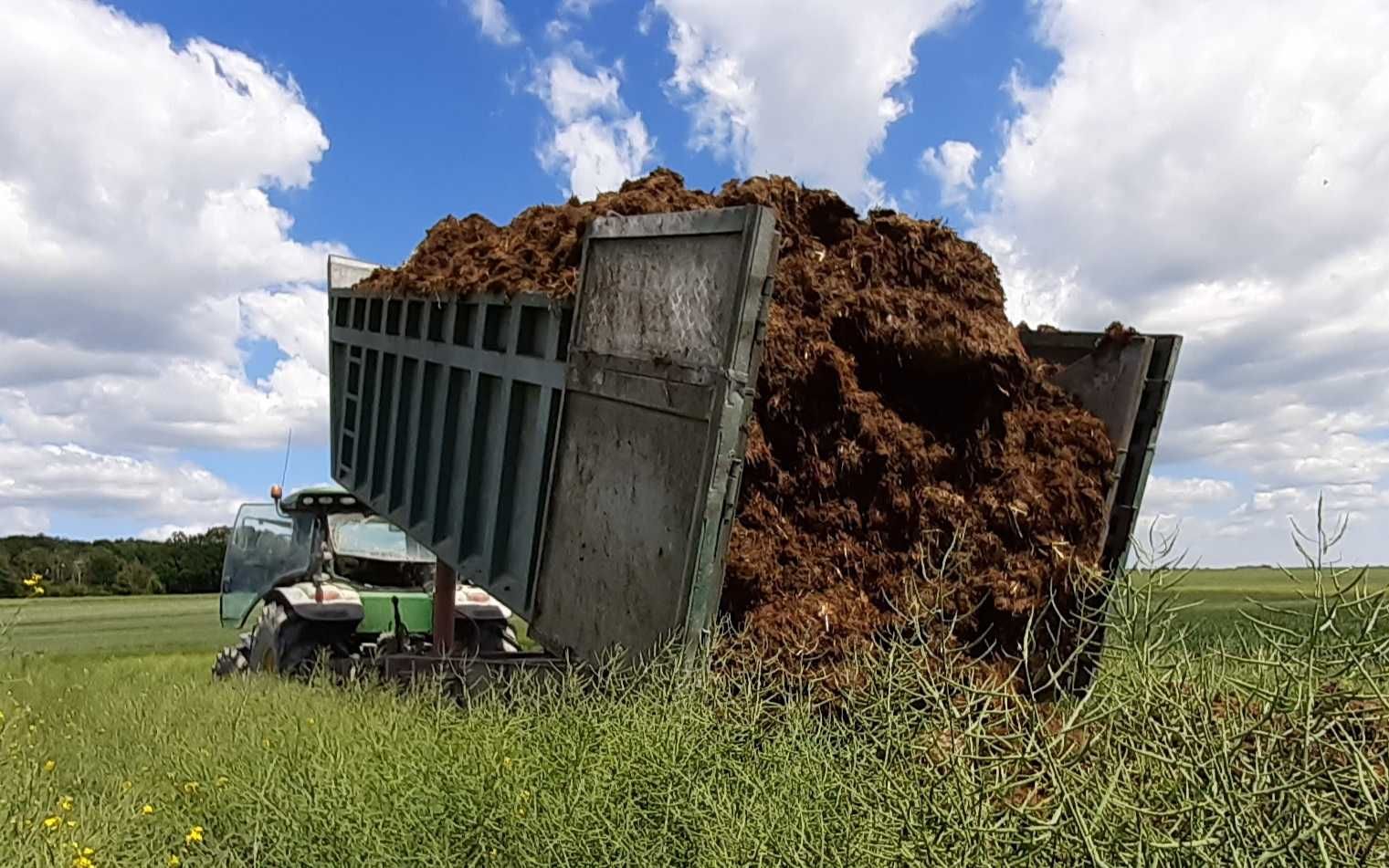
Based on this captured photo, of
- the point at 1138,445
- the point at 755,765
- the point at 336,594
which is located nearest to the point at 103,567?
the point at 336,594

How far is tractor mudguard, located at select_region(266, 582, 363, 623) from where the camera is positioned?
347 inches

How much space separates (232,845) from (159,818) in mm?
393

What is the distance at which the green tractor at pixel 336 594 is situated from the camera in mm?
8852

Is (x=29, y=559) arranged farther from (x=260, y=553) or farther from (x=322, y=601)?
(x=322, y=601)

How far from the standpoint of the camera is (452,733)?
191 inches

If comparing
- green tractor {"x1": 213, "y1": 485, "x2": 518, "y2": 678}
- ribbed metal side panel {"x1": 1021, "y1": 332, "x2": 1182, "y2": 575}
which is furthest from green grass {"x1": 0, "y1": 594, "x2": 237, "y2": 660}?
ribbed metal side panel {"x1": 1021, "y1": 332, "x2": 1182, "y2": 575}

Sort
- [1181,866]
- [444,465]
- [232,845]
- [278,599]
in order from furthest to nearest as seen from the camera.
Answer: [278,599]
[444,465]
[232,845]
[1181,866]

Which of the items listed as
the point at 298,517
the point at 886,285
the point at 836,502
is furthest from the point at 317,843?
the point at 298,517

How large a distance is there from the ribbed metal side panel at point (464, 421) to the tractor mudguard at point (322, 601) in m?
0.72

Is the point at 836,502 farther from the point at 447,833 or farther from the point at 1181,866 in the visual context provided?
the point at 1181,866

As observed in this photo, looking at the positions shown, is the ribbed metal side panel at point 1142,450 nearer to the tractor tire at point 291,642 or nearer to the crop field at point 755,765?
the crop field at point 755,765

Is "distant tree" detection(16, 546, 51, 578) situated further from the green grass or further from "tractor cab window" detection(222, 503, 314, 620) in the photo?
"tractor cab window" detection(222, 503, 314, 620)

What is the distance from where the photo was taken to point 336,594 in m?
9.10

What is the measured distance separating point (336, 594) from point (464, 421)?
278cm
